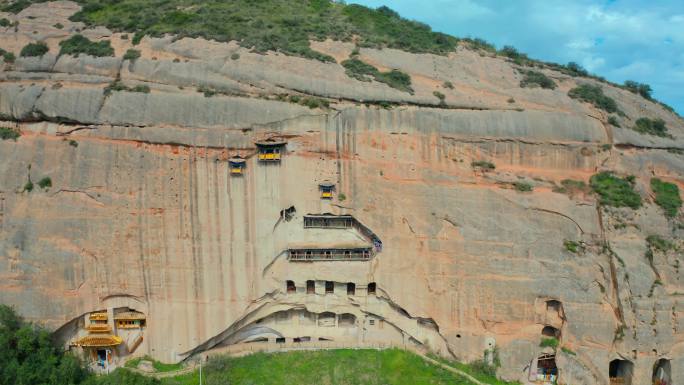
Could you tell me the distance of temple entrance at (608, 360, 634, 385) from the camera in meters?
22.3

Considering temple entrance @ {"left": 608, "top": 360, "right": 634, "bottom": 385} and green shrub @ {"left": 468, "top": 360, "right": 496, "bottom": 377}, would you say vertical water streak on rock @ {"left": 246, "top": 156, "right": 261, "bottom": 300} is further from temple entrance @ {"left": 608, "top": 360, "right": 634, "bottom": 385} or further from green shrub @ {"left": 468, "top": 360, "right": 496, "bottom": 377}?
temple entrance @ {"left": 608, "top": 360, "right": 634, "bottom": 385}

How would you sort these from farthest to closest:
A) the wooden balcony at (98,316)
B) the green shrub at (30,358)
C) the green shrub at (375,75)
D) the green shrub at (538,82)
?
the green shrub at (538,82) → the green shrub at (375,75) → the wooden balcony at (98,316) → the green shrub at (30,358)

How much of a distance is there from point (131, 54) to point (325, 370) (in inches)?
666

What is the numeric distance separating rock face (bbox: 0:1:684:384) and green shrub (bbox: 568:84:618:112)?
96cm

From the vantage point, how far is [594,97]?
2462 centimetres

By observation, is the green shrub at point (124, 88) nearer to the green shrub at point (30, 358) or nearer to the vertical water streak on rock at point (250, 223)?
the vertical water streak on rock at point (250, 223)

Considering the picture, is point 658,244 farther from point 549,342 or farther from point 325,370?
point 325,370

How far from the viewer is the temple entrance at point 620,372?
22283 mm

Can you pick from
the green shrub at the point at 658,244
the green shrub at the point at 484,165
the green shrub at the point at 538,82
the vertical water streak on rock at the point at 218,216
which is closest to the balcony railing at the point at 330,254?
the vertical water streak on rock at the point at 218,216

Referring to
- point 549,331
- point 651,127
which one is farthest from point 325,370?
point 651,127

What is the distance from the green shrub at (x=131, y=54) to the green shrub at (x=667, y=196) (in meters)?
24.2

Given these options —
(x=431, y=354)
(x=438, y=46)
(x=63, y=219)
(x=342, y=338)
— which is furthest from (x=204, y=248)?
(x=438, y=46)

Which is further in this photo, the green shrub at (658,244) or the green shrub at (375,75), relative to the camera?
the green shrub at (375,75)

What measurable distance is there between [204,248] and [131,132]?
5821 mm
